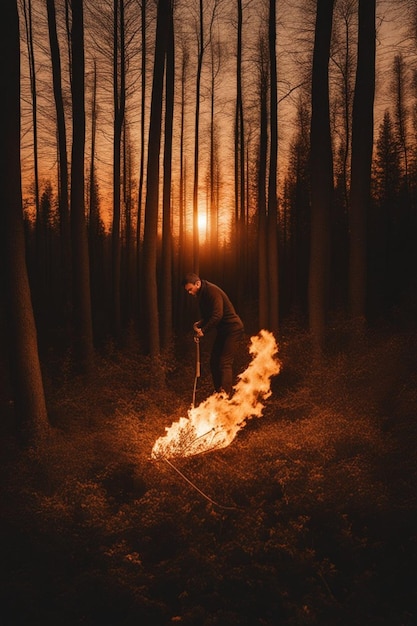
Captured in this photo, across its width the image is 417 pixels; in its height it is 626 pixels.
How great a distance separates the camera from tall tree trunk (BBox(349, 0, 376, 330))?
33.7ft

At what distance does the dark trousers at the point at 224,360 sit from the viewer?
8305 mm

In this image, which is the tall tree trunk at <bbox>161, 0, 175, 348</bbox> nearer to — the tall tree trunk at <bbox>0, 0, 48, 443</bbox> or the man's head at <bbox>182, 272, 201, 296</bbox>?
the man's head at <bbox>182, 272, 201, 296</bbox>

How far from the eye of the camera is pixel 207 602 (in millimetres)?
3980

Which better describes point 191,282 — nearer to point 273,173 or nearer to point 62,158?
point 273,173

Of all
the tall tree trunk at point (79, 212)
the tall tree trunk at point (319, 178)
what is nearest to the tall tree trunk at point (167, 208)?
the tall tree trunk at point (79, 212)

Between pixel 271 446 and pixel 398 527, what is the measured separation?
225 centimetres

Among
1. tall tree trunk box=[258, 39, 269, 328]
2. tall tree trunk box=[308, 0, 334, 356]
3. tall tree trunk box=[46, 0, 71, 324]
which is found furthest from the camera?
tall tree trunk box=[258, 39, 269, 328]

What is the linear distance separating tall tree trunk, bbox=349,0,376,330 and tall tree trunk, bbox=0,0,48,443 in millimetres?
6782

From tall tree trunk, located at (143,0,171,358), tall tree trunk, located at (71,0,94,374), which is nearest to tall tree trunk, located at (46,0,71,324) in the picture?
tall tree trunk, located at (71,0,94,374)

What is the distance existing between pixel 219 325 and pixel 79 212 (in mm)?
4537

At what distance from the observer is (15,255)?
7113mm

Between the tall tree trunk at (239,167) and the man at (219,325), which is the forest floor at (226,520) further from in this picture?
the tall tree trunk at (239,167)

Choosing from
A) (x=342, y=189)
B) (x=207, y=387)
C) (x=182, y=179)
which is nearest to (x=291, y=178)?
(x=342, y=189)

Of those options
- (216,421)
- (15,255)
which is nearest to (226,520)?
(216,421)
